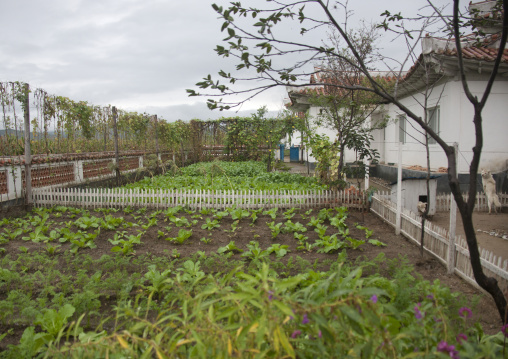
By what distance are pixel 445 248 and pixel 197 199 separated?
608 cm

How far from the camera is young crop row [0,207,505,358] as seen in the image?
135 centimetres

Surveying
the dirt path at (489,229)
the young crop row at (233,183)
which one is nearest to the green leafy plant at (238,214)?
the young crop row at (233,183)

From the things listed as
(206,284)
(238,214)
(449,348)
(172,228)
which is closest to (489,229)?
(238,214)

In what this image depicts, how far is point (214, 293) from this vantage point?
2561mm

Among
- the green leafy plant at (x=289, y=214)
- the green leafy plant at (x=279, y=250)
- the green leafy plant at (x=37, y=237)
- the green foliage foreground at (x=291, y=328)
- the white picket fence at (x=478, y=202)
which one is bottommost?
the green leafy plant at (x=279, y=250)

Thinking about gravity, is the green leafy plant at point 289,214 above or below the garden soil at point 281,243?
above

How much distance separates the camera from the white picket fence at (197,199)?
898cm

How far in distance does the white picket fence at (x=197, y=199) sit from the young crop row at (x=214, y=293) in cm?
41

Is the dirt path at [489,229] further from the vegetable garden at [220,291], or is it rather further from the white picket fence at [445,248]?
the vegetable garden at [220,291]

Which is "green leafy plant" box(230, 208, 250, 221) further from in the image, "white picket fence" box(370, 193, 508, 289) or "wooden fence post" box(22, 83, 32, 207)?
"wooden fence post" box(22, 83, 32, 207)

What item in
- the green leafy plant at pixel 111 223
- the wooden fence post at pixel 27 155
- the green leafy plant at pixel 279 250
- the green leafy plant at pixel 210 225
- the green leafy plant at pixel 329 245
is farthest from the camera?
the wooden fence post at pixel 27 155

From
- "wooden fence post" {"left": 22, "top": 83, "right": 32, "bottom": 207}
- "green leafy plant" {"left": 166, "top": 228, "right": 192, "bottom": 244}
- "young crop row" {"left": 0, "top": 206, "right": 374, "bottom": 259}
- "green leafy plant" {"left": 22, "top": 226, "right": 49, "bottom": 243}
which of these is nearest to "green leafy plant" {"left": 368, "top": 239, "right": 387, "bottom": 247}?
"young crop row" {"left": 0, "top": 206, "right": 374, "bottom": 259}

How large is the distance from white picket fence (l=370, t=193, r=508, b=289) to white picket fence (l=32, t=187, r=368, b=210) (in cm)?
152

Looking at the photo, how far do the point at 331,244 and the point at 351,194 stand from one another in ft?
11.0
